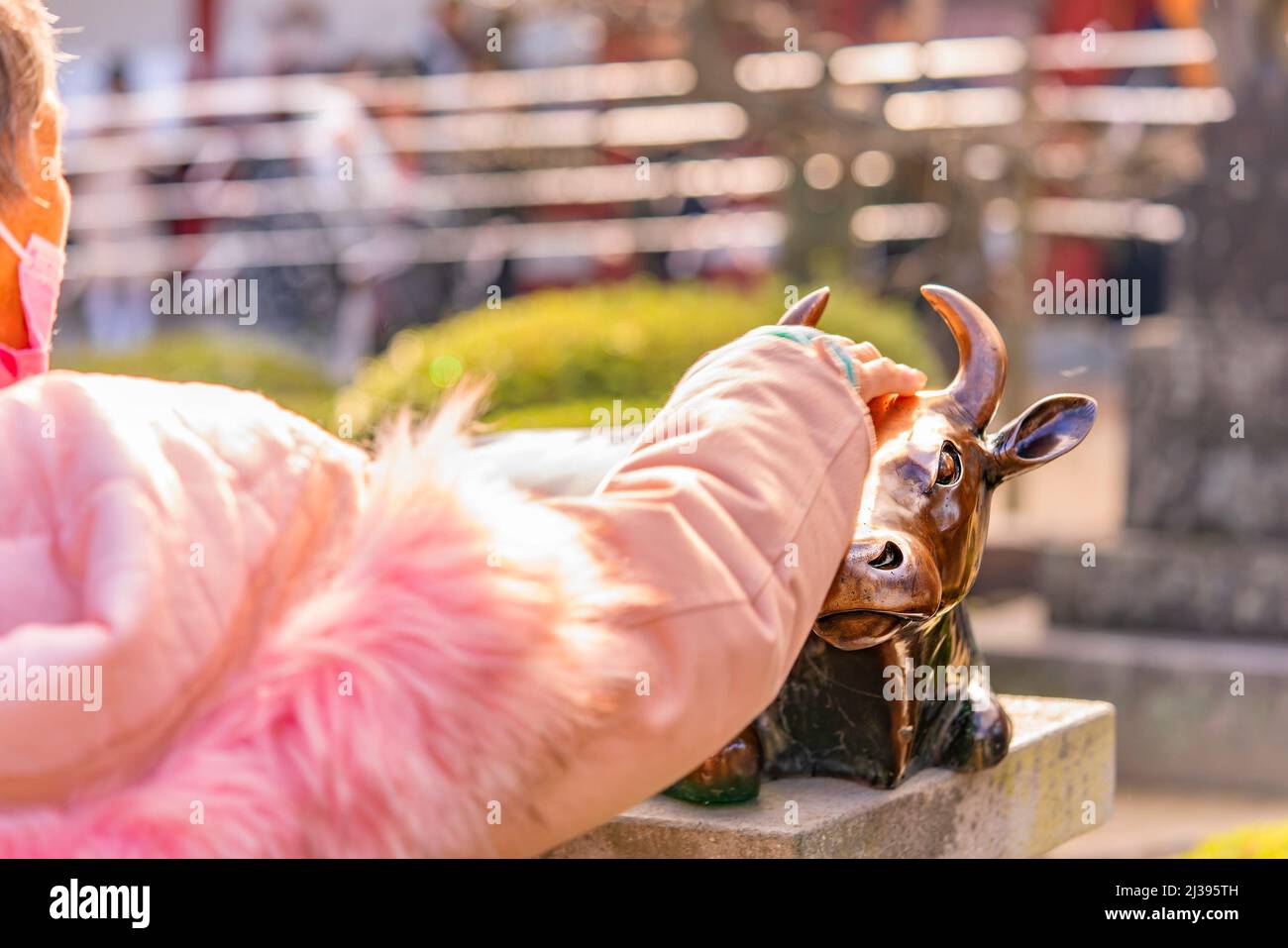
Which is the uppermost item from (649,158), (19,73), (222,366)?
(19,73)

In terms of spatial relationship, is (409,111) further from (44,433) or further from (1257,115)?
(44,433)

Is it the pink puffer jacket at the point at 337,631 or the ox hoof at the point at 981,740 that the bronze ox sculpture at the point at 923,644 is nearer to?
the ox hoof at the point at 981,740

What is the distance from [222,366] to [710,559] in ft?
25.8

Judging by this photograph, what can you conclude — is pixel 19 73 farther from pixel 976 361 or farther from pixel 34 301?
pixel 976 361

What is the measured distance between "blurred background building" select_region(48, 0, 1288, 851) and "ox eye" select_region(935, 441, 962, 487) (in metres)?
4.33

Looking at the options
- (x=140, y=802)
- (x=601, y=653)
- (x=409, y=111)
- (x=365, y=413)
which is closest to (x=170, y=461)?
(x=140, y=802)

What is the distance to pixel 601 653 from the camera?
1752 mm

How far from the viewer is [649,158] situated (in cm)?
1288

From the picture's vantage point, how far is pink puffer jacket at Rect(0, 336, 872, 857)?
1588 millimetres

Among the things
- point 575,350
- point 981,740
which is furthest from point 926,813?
point 575,350

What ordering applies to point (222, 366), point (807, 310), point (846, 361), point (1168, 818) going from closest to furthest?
point (846, 361)
point (807, 310)
point (1168, 818)
point (222, 366)
